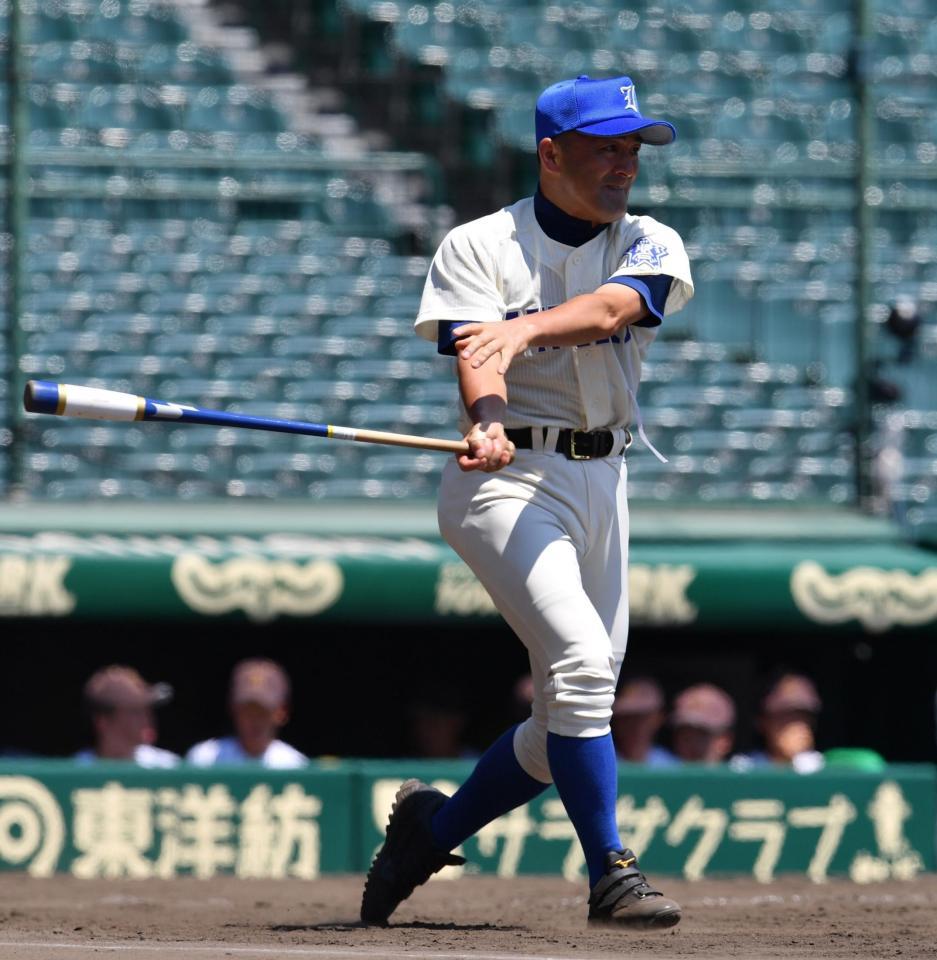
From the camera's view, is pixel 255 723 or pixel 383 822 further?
pixel 255 723

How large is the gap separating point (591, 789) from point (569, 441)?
70 cm

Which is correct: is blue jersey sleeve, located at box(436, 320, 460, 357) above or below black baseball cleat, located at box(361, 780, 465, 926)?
above

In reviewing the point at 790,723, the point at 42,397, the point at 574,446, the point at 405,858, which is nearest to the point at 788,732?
the point at 790,723

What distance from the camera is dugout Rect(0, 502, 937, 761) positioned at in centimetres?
709

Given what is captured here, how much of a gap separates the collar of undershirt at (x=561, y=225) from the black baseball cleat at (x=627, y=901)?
1252 millimetres

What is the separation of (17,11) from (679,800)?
13.0 ft

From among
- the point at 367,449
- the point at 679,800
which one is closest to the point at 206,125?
the point at 367,449

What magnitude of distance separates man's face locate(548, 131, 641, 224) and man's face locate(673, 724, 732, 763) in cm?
334

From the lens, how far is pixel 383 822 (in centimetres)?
668

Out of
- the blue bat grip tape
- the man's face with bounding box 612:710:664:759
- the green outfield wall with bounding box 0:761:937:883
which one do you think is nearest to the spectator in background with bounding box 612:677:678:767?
the man's face with bounding box 612:710:664:759

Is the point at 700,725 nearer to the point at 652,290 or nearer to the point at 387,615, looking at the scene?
the point at 387,615

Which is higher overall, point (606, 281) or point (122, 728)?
point (606, 281)

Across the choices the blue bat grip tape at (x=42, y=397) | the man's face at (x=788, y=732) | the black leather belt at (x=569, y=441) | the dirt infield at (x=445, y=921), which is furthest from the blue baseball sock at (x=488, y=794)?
the man's face at (x=788, y=732)

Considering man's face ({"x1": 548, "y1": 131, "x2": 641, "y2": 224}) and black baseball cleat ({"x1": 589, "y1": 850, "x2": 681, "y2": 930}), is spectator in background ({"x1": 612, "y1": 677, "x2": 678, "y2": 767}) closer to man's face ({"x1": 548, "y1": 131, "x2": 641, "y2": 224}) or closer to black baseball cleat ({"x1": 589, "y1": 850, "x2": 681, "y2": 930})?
black baseball cleat ({"x1": 589, "y1": 850, "x2": 681, "y2": 930})
